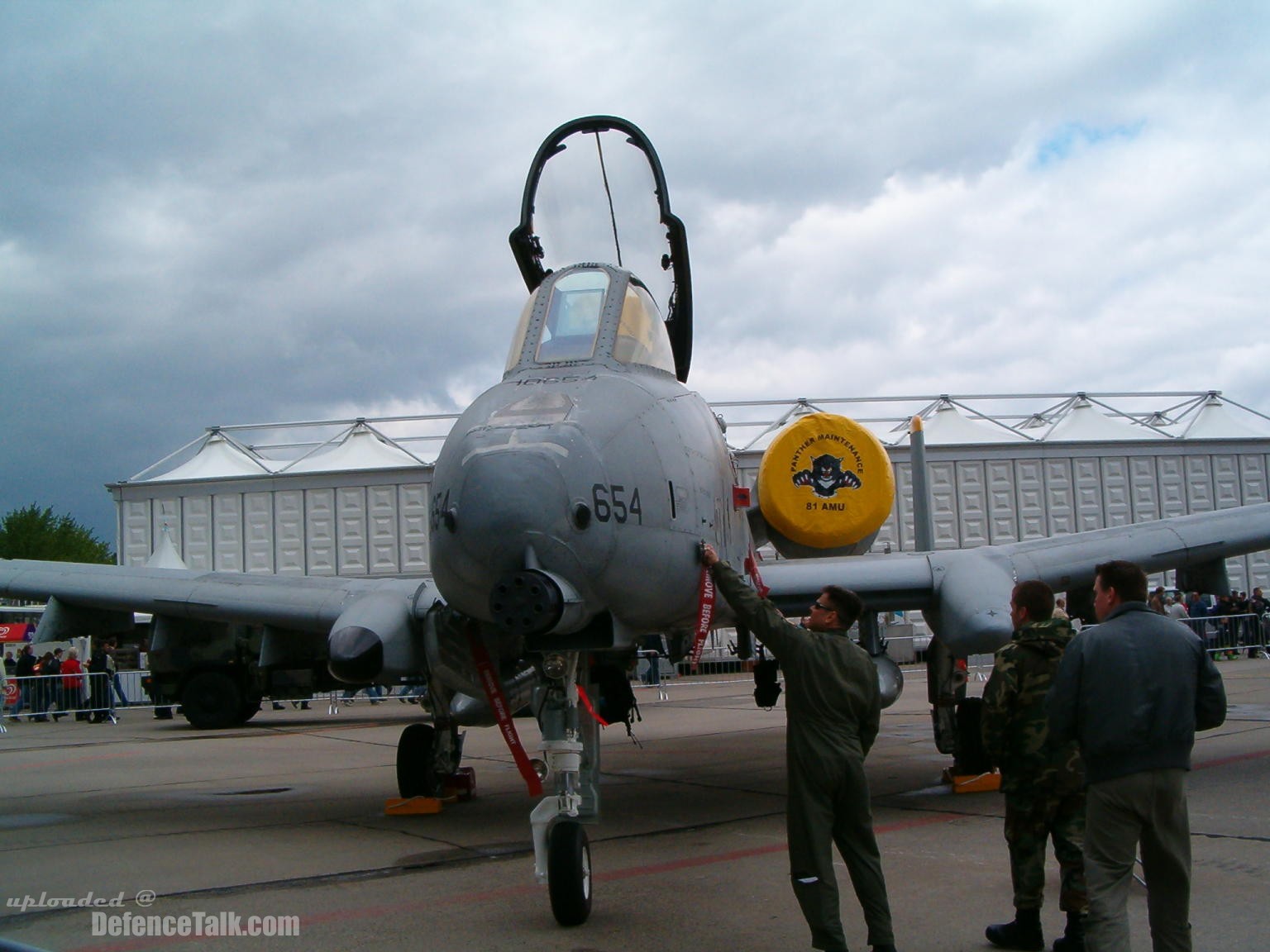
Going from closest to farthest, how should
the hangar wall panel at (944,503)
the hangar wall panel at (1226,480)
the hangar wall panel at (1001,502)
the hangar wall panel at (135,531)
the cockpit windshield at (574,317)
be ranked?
1. the cockpit windshield at (574,317)
2. the hangar wall panel at (135,531)
3. the hangar wall panel at (944,503)
4. the hangar wall panel at (1001,502)
5. the hangar wall panel at (1226,480)

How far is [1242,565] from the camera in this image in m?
27.7

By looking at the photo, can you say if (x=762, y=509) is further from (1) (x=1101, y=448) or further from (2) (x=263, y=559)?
(1) (x=1101, y=448)

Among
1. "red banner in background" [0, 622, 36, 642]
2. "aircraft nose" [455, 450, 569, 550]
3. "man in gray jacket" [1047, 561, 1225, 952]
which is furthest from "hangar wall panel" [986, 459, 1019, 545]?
"red banner in background" [0, 622, 36, 642]

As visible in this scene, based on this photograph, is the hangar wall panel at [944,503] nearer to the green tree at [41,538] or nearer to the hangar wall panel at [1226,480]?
the hangar wall panel at [1226,480]

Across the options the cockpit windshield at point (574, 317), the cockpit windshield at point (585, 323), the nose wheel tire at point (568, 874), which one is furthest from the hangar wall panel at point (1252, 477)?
the nose wheel tire at point (568, 874)

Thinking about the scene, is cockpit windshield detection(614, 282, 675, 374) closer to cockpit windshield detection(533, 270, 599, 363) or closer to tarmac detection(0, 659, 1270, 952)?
cockpit windshield detection(533, 270, 599, 363)

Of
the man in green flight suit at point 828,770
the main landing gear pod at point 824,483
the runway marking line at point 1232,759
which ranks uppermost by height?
the main landing gear pod at point 824,483

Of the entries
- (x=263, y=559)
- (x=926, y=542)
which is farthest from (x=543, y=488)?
(x=263, y=559)

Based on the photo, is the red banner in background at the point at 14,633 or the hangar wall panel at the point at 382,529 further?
the red banner in background at the point at 14,633

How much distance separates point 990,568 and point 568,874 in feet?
15.6

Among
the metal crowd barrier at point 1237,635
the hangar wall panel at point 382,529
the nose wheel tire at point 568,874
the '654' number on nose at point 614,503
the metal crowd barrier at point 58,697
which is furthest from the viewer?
the hangar wall panel at point 382,529

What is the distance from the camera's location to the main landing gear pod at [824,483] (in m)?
9.02

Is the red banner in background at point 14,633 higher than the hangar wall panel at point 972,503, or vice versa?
the hangar wall panel at point 972,503

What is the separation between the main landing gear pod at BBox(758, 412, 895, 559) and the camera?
9016mm
